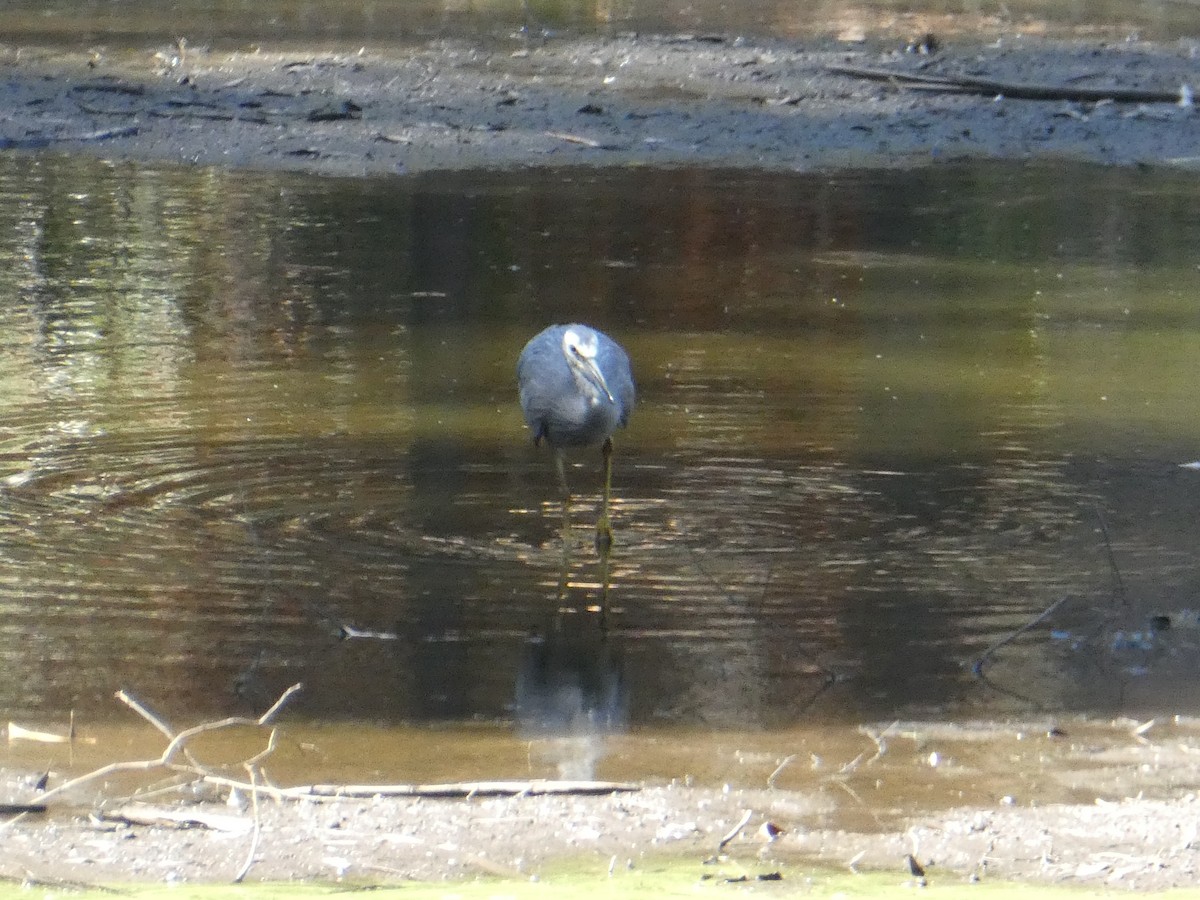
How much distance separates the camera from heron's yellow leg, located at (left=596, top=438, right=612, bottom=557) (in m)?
7.88

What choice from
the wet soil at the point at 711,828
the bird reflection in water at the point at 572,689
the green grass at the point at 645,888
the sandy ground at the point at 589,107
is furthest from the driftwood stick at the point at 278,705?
the sandy ground at the point at 589,107

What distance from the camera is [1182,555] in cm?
784

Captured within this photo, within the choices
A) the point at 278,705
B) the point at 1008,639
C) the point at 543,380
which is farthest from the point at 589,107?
the point at 278,705

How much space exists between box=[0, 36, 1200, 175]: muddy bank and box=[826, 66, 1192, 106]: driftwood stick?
3.5 inches

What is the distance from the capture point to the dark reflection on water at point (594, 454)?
678 cm

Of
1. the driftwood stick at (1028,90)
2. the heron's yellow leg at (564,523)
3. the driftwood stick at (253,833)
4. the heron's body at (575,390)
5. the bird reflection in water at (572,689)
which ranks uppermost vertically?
the driftwood stick at (1028,90)

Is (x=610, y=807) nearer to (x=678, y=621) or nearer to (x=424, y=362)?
(x=678, y=621)

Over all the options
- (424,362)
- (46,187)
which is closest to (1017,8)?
(46,187)

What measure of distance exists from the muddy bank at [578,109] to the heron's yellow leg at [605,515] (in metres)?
7.65

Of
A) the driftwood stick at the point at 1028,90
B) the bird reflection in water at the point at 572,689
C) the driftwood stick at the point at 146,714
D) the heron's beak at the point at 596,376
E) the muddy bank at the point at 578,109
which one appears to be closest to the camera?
the driftwood stick at the point at 146,714

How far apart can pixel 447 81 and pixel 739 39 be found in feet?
11.8

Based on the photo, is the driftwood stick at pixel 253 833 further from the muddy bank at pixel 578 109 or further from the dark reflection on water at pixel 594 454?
the muddy bank at pixel 578 109

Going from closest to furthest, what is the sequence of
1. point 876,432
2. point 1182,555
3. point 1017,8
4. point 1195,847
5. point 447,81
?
1. point 1195,847
2. point 1182,555
3. point 876,432
4. point 447,81
5. point 1017,8

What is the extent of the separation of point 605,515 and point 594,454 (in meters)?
1.03
